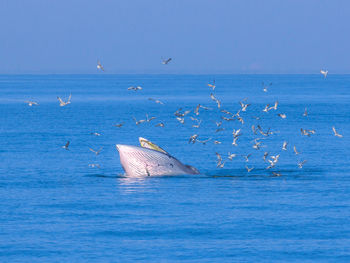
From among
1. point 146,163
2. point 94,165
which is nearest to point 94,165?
point 94,165

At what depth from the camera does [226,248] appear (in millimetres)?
34500

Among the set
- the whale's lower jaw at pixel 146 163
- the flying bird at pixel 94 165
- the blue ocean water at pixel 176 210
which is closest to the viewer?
the blue ocean water at pixel 176 210

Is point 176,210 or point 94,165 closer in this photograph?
point 176,210

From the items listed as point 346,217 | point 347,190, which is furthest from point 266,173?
point 346,217

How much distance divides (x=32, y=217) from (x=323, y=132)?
221 feet

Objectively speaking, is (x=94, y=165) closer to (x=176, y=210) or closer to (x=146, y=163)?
(x=146, y=163)

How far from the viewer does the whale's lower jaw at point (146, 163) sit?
5091 centimetres

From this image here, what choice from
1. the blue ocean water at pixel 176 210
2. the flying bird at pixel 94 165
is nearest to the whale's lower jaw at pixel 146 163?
the blue ocean water at pixel 176 210

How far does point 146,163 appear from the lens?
52.4m

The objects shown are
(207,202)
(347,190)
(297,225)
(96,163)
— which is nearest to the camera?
(297,225)

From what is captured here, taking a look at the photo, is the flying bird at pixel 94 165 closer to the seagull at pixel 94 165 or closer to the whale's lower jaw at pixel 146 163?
the seagull at pixel 94 165

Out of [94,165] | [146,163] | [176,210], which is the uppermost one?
[94,165]

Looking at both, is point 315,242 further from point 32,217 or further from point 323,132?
point 323,132

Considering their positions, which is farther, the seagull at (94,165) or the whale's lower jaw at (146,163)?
the seagull at (94,165)
